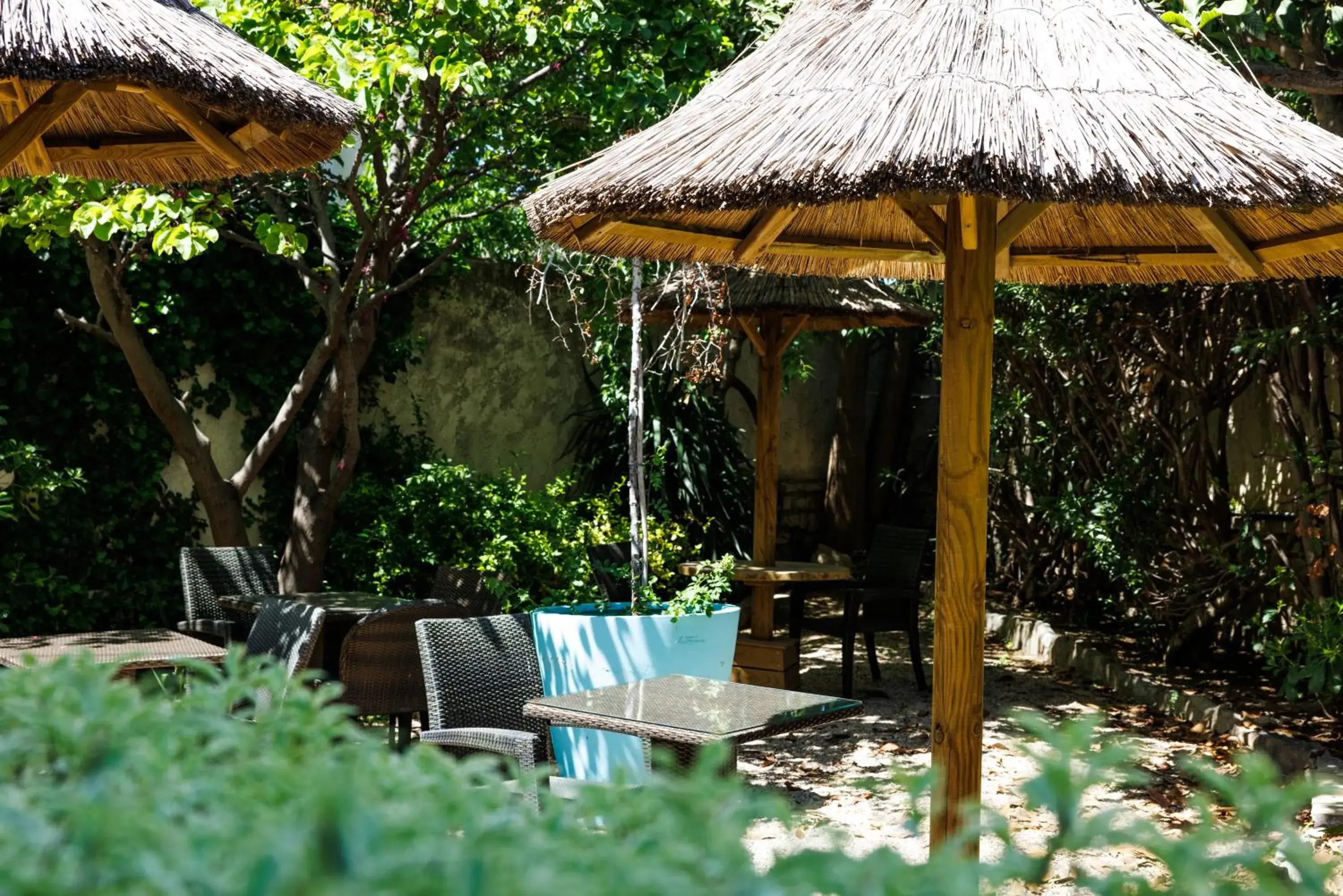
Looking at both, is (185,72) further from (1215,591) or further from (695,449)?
(695,449)

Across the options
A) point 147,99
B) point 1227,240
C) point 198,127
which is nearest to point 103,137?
A: point 147,99

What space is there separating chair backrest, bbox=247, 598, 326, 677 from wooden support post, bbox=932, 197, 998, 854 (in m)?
2.16

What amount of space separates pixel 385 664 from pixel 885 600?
3583mm

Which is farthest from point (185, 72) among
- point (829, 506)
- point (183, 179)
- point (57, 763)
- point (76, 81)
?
point (829, 506)

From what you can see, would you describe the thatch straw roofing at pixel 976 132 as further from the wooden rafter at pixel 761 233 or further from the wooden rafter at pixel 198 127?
the wooden rafter at pixel 198 127

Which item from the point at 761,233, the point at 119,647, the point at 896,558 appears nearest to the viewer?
the point at 761,233

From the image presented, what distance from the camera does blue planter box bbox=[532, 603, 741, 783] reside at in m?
5.04

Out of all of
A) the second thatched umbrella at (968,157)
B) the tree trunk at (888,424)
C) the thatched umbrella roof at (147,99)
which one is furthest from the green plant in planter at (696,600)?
the tree trunk at (888,424)

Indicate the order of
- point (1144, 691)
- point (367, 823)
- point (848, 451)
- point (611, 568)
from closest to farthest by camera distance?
1. point (367, 823)
2. point (611, 568)
3. point (1144, 691)
4. point (848, 451)

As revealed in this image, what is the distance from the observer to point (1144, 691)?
23.5ft

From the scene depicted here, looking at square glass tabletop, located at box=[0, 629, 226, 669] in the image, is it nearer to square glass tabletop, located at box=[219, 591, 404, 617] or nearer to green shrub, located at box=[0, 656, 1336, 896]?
square glass tabletop, located at box=[219, 591, 404, 617]

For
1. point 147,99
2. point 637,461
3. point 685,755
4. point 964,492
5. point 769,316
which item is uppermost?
point 147,99

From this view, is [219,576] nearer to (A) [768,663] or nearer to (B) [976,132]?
(A) [768,663]

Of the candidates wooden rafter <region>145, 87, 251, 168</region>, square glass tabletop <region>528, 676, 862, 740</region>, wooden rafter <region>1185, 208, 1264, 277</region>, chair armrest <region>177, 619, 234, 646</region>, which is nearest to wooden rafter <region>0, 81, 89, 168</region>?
wooden rafter <region>145, 87, 251, 168</region>
